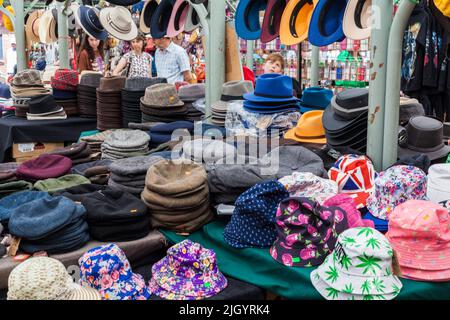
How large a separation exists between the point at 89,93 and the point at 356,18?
262 centimetres

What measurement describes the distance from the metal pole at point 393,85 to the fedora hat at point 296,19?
118 centimetres

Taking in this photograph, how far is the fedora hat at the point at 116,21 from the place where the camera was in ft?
17.7

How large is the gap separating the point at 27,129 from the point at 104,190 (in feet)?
7.93

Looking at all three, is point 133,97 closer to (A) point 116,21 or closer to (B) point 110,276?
(A) point 116,21

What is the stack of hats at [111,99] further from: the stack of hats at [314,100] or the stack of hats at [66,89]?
the stack of hats at [314,100]

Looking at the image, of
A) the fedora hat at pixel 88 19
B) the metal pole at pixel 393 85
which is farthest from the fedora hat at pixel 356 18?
the fedora hat at pixel 88 19

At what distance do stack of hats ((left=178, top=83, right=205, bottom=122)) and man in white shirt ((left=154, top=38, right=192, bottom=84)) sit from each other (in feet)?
7.13

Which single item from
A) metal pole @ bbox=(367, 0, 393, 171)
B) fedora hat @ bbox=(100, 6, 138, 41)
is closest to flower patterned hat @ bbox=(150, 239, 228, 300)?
metal pole @ bbox=(367, 0, 393, 171)

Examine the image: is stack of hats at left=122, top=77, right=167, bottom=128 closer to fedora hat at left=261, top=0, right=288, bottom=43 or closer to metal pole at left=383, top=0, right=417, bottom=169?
fedora hat at left=261, top=0, right=288, bottom=43

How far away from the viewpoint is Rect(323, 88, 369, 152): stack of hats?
2.72 meters

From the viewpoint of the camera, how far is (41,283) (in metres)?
1.65

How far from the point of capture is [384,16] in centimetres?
247

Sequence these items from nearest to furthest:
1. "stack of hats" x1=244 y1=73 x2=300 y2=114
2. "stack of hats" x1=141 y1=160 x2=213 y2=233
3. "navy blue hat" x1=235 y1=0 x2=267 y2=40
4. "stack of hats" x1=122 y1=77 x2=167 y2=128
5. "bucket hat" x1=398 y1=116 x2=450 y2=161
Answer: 1. "stack of hats" x1=141 y1=160 x2=213 y2=233
2. "bucket hat" x1=398 y1=116 x2=450 y2=161
3. "stack of hats" x1=244 y1=73 x2=300 y2=114
4. "navy blue hat" x1=235 y1=0 x2=267 y2=40
5. "stack of hats" x1=122 y1=77 x2=167 y2=128

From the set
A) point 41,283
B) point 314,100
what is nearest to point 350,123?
point 314,100
